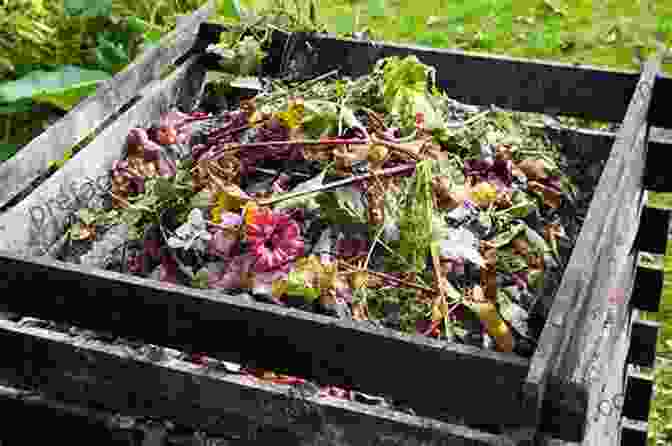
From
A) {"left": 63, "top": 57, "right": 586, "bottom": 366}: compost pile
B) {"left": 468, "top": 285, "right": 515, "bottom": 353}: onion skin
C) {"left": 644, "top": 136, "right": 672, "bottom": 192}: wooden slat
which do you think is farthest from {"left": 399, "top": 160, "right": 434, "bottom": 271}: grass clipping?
{"left": 644, "top": 136, "right": 672, "bottom": 192}: wooden slat

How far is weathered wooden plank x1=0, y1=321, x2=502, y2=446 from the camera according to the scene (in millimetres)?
1789

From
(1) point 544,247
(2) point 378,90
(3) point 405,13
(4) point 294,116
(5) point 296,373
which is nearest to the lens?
(5) point 296,373

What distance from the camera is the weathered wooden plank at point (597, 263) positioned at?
168cm

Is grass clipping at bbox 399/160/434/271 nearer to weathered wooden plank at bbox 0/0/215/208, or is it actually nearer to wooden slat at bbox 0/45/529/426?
wooden slat at bbox 0/45/529/426

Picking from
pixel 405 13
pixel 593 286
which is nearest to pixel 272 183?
pixel 593 286

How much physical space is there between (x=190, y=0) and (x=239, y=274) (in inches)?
121

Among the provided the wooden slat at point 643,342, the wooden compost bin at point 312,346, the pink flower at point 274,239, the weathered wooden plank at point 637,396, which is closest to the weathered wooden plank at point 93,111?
the wooden compost bin at point 312,346

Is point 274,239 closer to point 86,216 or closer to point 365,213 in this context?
point 365,213

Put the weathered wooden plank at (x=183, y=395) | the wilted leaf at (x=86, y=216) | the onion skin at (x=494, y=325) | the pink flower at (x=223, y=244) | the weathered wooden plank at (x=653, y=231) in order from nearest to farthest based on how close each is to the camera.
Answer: the weathered wooden plank at (x=183, y=395) → the onion skin at (x=494, y=325) → the pink flower at (x=223, y=244) → the wilted leaf at (x=86, y=216) → the weathered wooden plank at (x=653, y=231)

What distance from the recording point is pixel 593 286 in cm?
198

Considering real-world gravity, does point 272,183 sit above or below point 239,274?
above

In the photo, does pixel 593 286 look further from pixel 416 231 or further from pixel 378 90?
pixel 378 90

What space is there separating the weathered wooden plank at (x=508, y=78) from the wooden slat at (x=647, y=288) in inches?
25.5

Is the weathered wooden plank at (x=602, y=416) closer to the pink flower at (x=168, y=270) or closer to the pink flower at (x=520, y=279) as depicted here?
the pink flower at (x=520, y=279)
